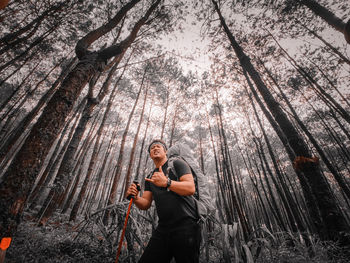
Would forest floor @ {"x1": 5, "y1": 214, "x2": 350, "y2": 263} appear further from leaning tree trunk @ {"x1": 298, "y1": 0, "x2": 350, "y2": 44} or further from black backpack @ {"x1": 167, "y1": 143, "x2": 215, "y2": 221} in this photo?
leaning tree trunk @ {"x1": 298, "y1": 0, "x2": 350, "y2": 44}

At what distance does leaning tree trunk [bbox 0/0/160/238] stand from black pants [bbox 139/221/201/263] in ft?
4.08

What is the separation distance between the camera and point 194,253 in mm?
1201

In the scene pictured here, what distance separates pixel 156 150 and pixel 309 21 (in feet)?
33.5

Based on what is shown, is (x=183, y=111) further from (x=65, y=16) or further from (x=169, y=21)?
(x=65, y=16)

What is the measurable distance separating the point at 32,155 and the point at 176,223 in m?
1.62

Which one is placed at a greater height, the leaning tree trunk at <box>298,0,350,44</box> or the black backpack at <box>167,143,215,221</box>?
the leaning tree trunk at <box>298,0,350,44</box>

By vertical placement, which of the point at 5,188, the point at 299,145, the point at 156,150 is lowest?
the point at 5,188

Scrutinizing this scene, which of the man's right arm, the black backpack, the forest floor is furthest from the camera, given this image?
the forest floor

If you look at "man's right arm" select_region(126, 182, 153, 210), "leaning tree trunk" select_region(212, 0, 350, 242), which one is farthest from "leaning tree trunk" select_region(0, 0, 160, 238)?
"leaning tree trunk" select_region(212, 0, 350, 242)

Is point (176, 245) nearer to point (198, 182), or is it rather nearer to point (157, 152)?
point (198, 182)

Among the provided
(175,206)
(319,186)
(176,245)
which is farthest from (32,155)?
(319,186)

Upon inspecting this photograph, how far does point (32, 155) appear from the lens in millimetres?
1494

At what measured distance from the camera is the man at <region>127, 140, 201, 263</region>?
122 cm

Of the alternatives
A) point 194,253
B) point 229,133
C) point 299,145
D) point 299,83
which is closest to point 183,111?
point 229,133
